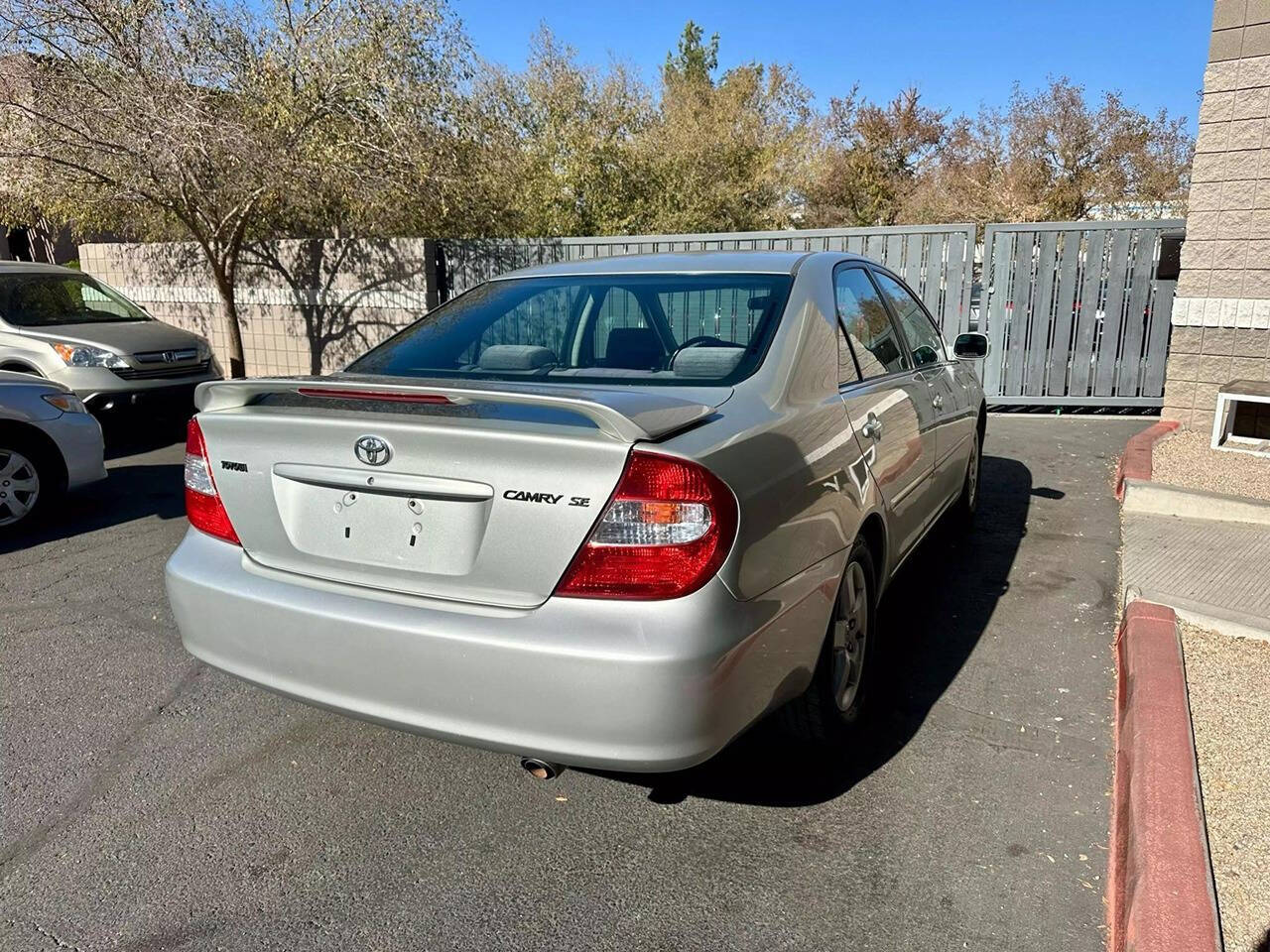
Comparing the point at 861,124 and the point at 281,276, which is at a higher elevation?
the point at 861,124

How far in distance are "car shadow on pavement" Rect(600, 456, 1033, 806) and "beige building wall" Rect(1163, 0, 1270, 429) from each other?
9.75 ft

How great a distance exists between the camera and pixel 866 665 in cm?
337

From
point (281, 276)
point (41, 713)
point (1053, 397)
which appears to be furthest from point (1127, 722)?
point (281, 276)

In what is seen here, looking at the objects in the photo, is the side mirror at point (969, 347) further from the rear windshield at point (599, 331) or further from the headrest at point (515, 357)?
the headrest at point (515, 357)

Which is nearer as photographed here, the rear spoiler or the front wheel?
the rear spoiler

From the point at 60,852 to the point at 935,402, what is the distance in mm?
3752

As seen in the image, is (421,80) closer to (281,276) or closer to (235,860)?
(281,276)

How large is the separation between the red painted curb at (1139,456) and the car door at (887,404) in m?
2.81

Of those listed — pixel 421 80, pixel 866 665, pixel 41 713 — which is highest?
pixel 421 80

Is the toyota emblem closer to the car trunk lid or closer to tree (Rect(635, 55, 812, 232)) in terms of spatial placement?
the car trunk lid

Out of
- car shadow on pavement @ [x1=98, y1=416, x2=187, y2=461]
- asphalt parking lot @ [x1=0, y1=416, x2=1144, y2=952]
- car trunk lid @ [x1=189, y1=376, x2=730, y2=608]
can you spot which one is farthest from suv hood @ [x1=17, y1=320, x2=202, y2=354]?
car trunk lid @ [x1=189, y1=376, x2=730, y2=608]

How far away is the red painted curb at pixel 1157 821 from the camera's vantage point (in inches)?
87.0

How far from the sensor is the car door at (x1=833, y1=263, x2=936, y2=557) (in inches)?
133

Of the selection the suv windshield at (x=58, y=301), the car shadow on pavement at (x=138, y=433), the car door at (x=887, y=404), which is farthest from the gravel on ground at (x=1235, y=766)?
the suv windshield at (x=58, y=301)
